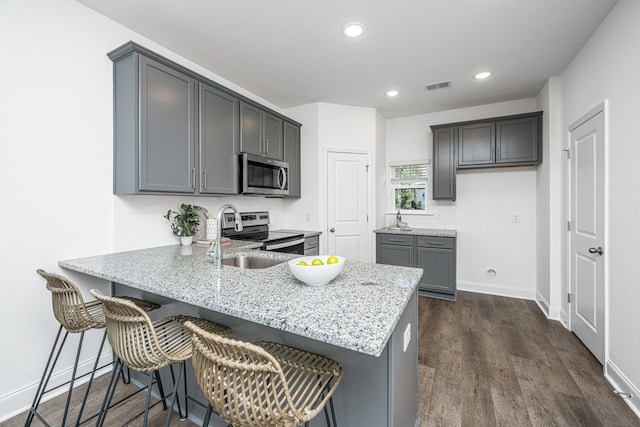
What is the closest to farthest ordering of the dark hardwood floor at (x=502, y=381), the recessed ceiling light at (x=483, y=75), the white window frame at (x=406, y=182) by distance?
the dark hardwood floor at (x=502, y=381) → the recessed ceiling light at (x=483, y=75) → the white window frame at (x=406, y=182)

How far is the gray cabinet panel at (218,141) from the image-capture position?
2520mm

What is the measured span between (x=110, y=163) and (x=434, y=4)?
8.85ft

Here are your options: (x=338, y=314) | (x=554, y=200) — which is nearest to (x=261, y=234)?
(x=338, y=314)

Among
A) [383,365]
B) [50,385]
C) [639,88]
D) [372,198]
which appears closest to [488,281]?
[372,198]

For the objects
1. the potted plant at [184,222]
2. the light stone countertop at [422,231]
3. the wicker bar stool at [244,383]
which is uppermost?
the potted plant at [184,222]

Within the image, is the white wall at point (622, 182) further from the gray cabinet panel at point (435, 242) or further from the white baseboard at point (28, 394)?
the white baseboard at point (28, 394)

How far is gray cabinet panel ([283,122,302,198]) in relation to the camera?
3746mm

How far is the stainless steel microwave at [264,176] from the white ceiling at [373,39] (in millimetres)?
957

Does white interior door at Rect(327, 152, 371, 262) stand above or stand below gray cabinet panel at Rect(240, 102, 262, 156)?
below

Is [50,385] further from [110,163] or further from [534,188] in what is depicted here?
[534,188]

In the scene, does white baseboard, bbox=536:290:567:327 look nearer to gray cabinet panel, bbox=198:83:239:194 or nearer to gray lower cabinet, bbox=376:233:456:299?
gray lower cabinet, bbox=376:233:456:299

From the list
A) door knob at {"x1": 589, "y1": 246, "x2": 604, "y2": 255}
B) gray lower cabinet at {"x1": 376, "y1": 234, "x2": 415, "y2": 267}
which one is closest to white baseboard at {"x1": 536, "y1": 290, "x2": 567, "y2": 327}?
door knob at {"x1": 589, "y1": 246, "x2": 604, "y2": 255}

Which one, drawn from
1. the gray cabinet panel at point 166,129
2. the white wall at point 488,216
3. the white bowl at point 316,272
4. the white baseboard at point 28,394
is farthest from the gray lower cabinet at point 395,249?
the white baseboard at point 28,394

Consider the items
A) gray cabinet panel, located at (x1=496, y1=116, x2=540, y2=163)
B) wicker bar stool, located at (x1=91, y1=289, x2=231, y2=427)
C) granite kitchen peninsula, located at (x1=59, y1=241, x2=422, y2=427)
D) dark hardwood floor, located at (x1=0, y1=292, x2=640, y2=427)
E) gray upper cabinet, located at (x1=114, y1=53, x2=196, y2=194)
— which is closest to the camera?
granite kitchen peninsula, located at (x1=59, y1=241, x2=422, y2=427)
